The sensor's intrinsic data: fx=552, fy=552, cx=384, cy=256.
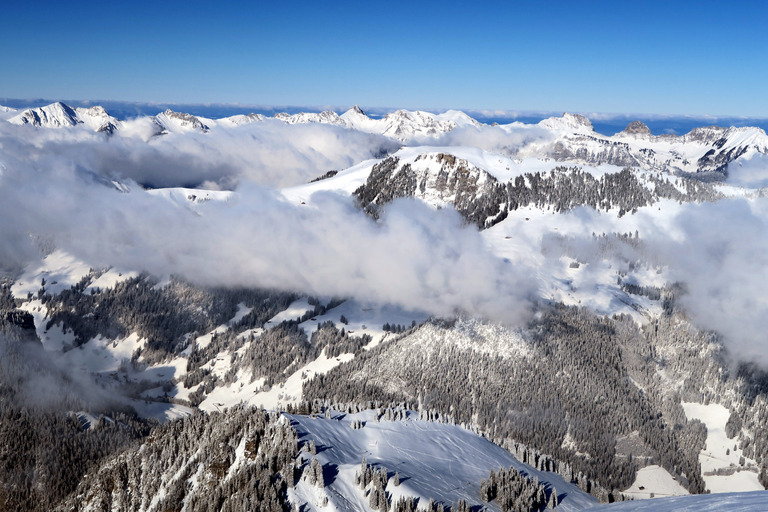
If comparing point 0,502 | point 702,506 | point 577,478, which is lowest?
point 0,502

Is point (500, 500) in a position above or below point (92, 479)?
above

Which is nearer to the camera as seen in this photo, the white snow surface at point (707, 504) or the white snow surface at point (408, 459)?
the white snow surface at point (707, 504)

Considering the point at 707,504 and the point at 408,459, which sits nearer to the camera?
the point at 707,504

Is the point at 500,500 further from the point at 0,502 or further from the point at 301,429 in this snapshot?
the point at 0,502

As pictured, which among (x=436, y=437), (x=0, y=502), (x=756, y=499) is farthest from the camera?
(x=0, y=502)

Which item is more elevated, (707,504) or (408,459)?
(707,504)

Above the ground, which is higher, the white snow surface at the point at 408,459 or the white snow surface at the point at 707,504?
the white snow surface at the point at 707,504

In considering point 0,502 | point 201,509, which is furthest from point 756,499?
point 0,502

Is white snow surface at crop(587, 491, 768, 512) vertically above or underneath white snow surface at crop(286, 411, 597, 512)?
above
